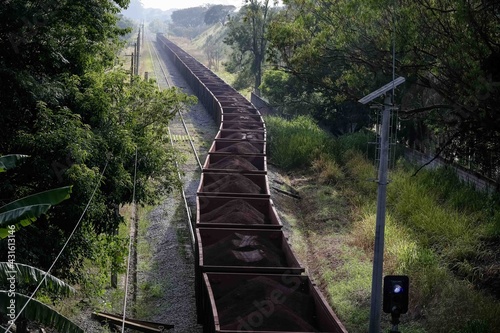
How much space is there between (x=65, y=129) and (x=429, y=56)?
37.7 feet

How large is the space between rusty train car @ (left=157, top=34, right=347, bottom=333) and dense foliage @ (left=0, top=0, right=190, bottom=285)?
6.71 ft

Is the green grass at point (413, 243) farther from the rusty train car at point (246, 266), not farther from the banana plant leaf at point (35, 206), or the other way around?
the banana plant leaf at point (35, 206)

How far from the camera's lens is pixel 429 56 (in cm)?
1906

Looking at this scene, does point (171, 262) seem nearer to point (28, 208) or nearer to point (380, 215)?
point (380, 215)

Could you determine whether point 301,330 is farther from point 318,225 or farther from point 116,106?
point 318,225

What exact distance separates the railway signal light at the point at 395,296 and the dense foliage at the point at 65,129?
5672mm

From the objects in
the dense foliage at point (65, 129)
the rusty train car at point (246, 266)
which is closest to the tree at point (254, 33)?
the rusty train car at point (246, 266)

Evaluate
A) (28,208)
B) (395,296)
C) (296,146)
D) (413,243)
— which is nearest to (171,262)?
(413,243)

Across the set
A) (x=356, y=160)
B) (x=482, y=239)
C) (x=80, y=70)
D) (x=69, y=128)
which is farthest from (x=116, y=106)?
(x=356, y=160)

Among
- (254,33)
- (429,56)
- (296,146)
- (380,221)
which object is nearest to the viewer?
(380,221)

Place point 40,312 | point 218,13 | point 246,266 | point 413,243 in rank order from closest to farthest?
point 40,312 → point 246,266 → point 413,243 → point 218,13

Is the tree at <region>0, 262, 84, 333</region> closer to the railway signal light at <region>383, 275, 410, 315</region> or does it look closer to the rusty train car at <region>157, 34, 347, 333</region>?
the rusty train car at <region>157, 34, 347, 333</region>

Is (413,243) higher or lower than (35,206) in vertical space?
lower

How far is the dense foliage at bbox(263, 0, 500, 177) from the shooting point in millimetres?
13891
